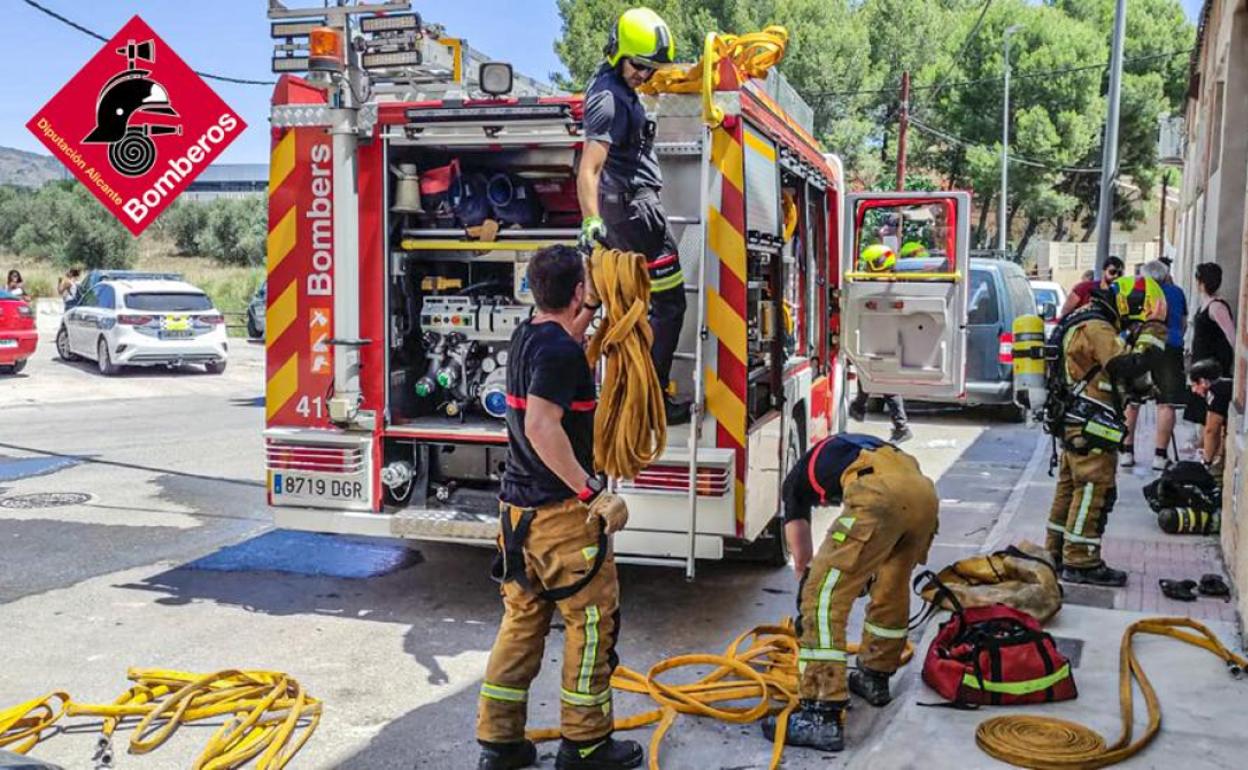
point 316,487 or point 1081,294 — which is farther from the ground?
point 1081,294

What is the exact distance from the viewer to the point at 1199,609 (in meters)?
6.05

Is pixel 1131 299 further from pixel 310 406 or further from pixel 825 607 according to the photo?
pixel 310 406

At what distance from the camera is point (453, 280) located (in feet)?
22.0

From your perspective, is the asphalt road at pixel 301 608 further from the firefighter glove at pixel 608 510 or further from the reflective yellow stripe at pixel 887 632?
the firefighter glove at pixel 608 510

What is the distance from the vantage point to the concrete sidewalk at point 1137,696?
4.09 metres

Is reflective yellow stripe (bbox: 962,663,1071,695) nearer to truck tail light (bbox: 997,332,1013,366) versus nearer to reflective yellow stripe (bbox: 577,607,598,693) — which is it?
reflective yellow stripe (bbox: 577,607,598,693)

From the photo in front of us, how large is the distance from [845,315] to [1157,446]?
3.27 metres

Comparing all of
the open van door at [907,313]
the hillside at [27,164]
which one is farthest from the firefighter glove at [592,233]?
the hillside at [27,164]

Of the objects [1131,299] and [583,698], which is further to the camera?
[1131,299]

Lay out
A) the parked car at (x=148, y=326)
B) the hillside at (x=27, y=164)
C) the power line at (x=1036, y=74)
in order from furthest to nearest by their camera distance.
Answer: the hillside at (x=27, y=164) → the power line at (x=1036, y=74) → the parked car at (x=148, y=326)

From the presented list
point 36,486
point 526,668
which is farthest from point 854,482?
point 36,486

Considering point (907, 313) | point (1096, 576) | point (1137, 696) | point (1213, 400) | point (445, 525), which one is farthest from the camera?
point (907, 313)

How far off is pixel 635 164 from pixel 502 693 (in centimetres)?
265

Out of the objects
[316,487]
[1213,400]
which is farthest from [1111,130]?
[316,487]
